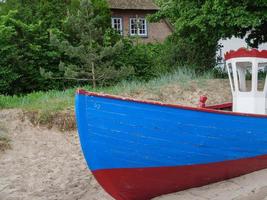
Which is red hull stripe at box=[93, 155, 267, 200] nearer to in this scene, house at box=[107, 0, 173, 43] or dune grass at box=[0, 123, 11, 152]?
dune grass at box=[0, 123, 11, 152]

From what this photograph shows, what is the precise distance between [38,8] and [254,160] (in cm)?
1090

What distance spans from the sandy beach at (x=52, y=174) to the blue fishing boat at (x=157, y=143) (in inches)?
13.7

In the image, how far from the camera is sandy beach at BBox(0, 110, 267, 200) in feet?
26.5

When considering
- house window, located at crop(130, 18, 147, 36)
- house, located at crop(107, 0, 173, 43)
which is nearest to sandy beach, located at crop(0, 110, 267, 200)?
house, located at crop(107, 0, 173, 43)

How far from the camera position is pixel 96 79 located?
1420 centimetres

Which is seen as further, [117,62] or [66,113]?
[117,62]

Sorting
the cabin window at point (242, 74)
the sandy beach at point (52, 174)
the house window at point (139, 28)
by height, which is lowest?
the sandy beach at point (52, 174)

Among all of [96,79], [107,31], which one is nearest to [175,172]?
[96,79]

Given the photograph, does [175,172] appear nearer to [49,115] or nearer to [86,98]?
[86,98]

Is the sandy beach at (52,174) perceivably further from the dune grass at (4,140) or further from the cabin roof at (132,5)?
the cabin roof at (132,5)

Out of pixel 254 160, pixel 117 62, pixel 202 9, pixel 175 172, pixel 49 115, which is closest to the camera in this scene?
pixel 175 172

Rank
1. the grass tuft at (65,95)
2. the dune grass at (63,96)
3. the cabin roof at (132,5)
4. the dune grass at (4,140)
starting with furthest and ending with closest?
the cabin roof at (132,5) < the dune grass at (63,96) < the grass tuft at (65,95) < the dune grass at (4,140)

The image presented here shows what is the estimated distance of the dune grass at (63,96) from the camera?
1205cm

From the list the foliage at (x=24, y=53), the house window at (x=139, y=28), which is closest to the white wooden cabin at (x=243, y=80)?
the foliage at (x=24, y=53)
